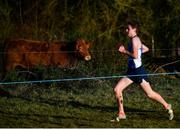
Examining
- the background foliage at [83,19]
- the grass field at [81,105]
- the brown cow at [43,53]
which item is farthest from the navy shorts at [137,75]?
the background foliage at [83,19]

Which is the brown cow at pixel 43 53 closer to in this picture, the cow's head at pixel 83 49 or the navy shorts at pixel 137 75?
the cow's head at pixel 83 49

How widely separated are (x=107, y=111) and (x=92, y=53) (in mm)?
5323

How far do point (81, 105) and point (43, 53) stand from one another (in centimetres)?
347

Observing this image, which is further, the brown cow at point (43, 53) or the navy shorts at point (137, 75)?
the brown cow at point (43, 53)

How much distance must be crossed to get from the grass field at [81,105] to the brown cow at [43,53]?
98 centimetres

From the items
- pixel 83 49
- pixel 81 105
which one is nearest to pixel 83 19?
pixel 83 49

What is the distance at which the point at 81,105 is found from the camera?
1084 centimetres

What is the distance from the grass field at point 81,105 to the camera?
9.02m

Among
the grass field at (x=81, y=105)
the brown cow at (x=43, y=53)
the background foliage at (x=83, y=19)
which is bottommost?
the grass field at (x=81, y=105)

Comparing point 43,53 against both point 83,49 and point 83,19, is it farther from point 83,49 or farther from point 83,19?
point 83,19

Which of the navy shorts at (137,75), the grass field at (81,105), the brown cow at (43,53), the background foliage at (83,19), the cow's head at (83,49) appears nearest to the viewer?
the grass field at (81,105)

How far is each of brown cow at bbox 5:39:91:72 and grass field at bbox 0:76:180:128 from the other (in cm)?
98

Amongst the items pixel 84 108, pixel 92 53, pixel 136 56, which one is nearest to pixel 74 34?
pixel 92 53

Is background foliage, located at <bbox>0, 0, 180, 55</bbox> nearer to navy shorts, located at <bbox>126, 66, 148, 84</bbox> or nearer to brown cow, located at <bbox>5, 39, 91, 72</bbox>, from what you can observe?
brown cow, located at <bbox>5, 39, 91, 72</bbox>
